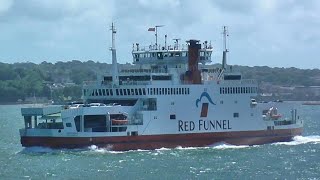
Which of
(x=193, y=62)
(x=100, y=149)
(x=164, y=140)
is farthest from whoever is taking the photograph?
(x=193, y=62)

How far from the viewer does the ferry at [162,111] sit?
64125 millimetres

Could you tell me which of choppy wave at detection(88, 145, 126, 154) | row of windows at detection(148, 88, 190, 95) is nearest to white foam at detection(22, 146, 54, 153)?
choppy wave at detection(88, 145, 126, 154)

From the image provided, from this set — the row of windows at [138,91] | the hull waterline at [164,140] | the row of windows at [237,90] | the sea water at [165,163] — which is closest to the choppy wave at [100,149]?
the sea water at [165,163]

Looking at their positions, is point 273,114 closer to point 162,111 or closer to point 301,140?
point 301,140

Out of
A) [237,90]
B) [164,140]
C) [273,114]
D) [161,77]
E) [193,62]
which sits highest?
[193,62]

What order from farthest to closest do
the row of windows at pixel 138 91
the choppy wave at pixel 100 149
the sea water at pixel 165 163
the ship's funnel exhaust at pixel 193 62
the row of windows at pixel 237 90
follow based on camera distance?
the row of windows at pixel 237 90 < the ship's funnel exhaust at pixel 193 62 < the row of windows at pixel 138 91 < the choppy wave at pixel 100 149 < the sea water at pixel 165 163

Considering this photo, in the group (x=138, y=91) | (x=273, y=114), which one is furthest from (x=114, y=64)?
(x=273, y=114)

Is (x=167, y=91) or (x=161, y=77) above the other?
(x=161, y=77)

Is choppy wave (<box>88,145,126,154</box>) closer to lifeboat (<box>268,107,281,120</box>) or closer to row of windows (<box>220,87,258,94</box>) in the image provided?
row of windows (<box>220,87,258,94</box>)

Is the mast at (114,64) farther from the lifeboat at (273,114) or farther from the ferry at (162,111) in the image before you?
the lifeboat at (273,114)

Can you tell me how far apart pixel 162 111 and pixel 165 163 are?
884 cm

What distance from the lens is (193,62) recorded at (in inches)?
2783

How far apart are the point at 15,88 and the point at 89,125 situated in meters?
137

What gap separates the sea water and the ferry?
0.84 meters
